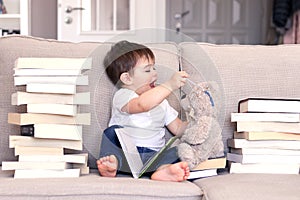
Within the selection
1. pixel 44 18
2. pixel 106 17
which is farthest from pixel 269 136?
pixel 44 18

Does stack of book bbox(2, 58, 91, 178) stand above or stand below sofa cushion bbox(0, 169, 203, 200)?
above

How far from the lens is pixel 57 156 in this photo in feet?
5.29

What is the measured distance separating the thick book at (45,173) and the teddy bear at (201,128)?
0.32 meters

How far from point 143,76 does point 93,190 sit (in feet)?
1.46

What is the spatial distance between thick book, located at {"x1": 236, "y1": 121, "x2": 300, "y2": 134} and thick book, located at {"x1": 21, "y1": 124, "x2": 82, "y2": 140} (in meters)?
0.50

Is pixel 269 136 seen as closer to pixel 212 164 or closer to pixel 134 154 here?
pixel 212 164

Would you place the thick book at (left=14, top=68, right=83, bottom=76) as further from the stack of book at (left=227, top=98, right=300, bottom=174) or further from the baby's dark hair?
the stack of book at (left=227, top=98, right=300, bottom=174)

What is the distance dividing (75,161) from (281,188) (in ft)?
1.92

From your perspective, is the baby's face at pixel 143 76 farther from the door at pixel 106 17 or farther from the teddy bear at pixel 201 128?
the door at pixel 106 17

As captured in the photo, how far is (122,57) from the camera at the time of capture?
1710mm

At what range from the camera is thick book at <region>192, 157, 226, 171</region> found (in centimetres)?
168

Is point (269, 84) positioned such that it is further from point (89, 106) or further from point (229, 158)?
point (89, 106)

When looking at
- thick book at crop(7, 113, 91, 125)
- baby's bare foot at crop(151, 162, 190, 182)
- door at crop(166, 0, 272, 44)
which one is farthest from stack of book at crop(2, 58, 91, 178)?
door at crop(166, 0, 272, 44)

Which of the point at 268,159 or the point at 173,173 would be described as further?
the point at 268,159
